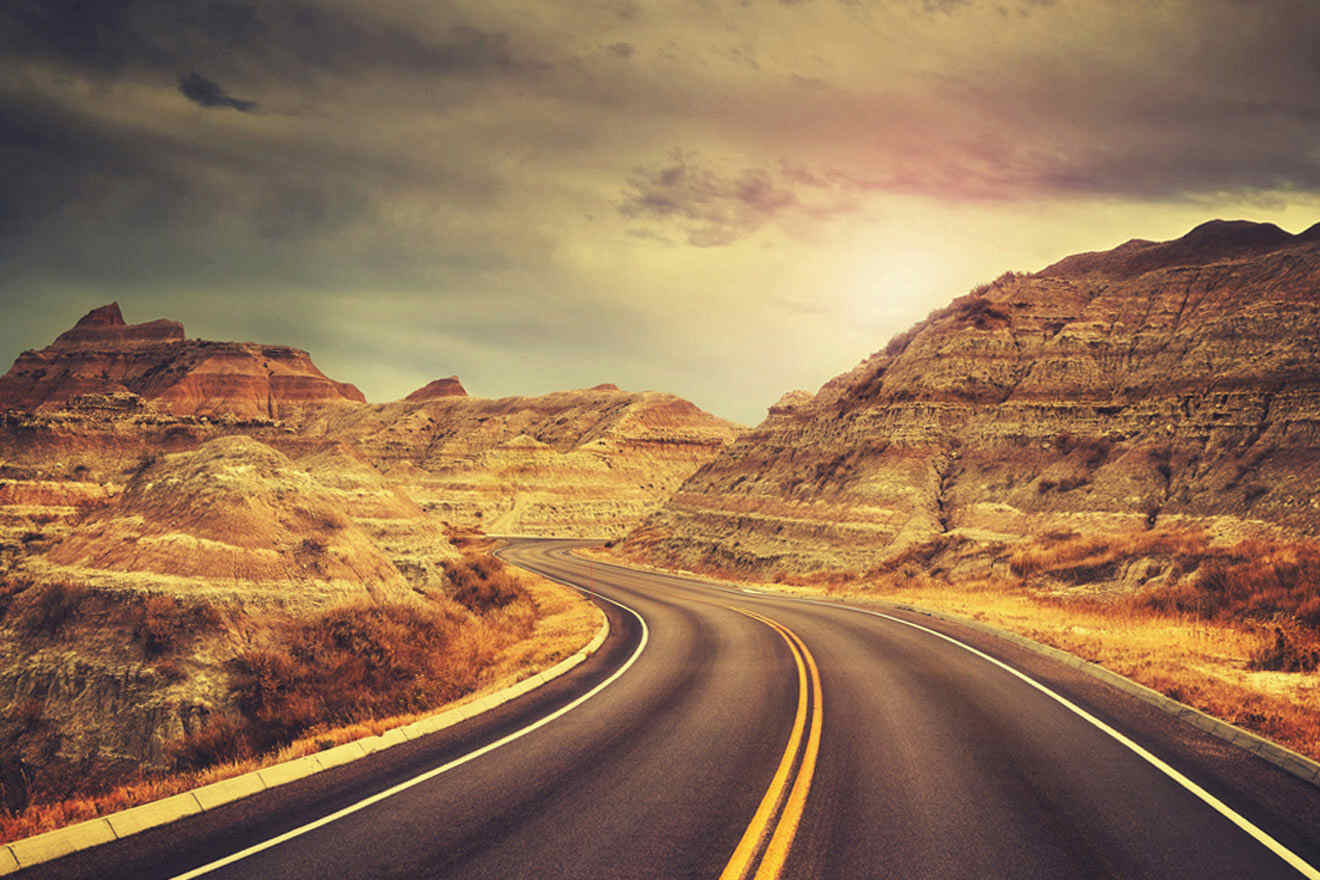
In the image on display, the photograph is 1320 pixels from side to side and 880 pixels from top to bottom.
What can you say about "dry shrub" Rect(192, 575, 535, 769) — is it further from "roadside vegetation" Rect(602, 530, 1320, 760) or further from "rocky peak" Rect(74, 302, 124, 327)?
"rocky peak" Rect(74, 302, 124, 327)

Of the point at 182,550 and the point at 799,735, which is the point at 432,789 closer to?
the point at 799,735

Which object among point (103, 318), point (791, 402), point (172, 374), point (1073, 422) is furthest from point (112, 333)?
point (1073, 422)

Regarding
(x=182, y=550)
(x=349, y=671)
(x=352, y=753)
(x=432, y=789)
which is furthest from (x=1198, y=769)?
(x=182, y=550)

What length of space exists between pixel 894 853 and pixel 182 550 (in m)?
16.3

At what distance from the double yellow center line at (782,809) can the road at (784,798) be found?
0.9 inches

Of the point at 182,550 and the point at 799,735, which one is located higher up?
the point at 182,550

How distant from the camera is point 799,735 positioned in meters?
7.45

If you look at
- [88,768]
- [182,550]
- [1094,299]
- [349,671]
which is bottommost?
[88,768]

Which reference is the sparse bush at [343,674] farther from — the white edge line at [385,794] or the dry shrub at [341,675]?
the white edge line at [385,794]

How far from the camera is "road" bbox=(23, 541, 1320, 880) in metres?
4.53

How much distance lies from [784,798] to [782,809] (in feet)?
0.79

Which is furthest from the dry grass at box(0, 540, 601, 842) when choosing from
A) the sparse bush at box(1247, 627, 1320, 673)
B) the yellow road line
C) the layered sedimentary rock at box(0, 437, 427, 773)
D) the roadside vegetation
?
the sparse bush at box(1247, 627, 1320, 673)

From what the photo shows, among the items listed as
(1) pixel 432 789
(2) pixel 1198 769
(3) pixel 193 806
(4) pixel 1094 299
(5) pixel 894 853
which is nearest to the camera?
(5) pixel 894 853

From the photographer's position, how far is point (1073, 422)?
31000 millimetres
